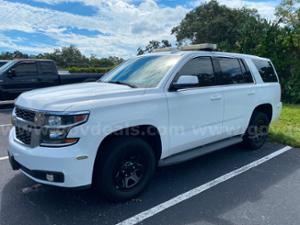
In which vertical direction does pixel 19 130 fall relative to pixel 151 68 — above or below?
below

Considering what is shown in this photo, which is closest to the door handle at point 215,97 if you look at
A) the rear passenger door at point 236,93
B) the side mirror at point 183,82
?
the rear passenger door at point 236,93

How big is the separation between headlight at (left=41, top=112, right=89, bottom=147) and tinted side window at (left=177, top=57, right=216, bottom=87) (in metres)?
1.73

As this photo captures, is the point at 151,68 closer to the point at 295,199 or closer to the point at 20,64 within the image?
the point at 295,199

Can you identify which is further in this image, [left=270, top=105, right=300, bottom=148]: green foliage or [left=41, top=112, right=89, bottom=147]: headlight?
[left=270, top=105, right=300, bottom=148]: green foliage

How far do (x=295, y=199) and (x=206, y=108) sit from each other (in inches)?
66.8

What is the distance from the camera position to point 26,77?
10922 mm

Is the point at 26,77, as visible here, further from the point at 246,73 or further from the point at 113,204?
the point at 113,204

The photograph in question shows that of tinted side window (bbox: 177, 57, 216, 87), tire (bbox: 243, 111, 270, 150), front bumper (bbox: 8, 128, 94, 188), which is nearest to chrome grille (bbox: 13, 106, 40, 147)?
front bumper (bbox: 8, 128, 94, 188)

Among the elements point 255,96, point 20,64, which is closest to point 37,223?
point 255,96

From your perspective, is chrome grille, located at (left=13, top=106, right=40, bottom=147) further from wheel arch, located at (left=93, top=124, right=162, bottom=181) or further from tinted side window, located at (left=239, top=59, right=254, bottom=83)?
tinted side window, located at (left=239, top=59, right=254, bottom=83)

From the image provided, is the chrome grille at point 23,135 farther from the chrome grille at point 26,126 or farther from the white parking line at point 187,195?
the white parking line at point 187,195

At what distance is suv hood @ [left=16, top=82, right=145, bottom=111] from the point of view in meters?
3.15

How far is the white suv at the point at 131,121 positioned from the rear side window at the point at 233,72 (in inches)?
0.8

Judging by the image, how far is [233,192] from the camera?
3975mm
